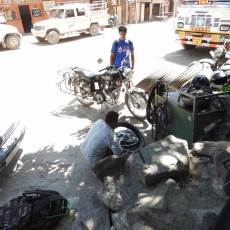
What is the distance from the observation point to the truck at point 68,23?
50.0ft

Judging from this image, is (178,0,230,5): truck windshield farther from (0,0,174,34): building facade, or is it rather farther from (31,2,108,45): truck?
(0,0,174,34): building facade

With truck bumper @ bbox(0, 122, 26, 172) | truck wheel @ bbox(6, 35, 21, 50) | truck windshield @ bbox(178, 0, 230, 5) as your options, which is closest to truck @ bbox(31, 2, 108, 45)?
truck wheel @ bbox(6, 35, 21, 50)

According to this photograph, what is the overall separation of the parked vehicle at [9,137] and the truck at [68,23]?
11586mm

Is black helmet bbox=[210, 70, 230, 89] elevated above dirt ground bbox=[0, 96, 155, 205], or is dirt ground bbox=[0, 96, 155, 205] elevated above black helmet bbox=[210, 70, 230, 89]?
black helmet bbox=[210, 70, 230, 89]

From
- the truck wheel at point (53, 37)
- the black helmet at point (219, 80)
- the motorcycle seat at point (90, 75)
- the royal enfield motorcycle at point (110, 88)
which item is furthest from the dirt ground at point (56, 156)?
the truck wheel at point (53, 37)

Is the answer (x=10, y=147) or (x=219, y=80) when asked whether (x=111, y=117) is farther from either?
(x=219, y=80)

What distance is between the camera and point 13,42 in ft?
46.8

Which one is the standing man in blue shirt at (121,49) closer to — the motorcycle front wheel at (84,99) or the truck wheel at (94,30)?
the motorcycle front wheel at (84,99)

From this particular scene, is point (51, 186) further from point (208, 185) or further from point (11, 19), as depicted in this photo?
point (11, 19)

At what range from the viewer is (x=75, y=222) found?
295cm

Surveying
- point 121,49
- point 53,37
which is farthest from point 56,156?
point 53,37

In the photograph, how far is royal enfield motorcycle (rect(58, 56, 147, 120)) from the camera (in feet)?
18.9

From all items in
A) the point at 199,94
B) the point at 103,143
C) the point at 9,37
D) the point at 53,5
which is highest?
the point at 199,94

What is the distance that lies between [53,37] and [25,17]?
7669 millimetres
